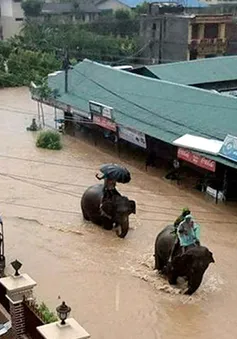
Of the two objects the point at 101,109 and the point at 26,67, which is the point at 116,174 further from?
the point at 26,67

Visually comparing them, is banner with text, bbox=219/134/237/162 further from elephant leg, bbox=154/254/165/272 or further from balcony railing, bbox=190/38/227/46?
balcony railing, bbox=190/38/227/46

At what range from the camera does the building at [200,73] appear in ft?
102

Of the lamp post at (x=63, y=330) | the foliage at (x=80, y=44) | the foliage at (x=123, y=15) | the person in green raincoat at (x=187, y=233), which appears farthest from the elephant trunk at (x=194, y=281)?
the foliage at (x=123, y=15)

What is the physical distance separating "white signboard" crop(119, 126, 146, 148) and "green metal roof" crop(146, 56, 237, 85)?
643cm

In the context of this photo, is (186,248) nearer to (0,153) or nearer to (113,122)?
(113,122)

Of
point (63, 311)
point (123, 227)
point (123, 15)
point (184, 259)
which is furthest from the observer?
point (123, 15)

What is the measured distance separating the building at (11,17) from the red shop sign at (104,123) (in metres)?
35.3

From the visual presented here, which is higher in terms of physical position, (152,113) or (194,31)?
(194,31)

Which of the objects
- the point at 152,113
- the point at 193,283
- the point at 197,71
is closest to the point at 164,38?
the point at 197,71

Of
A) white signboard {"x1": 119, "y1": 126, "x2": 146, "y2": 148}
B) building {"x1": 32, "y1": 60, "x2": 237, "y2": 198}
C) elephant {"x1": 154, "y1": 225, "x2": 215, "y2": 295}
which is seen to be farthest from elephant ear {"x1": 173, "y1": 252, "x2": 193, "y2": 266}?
white signboard {"x1": 119, "y1": 126, "x2": 146, "y2": 148}

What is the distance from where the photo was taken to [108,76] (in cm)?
2936

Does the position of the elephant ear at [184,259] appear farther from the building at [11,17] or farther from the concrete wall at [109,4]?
the concrete wall at [109,4]

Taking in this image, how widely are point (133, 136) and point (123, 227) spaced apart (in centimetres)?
735

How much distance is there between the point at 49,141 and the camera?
27.2 meters
